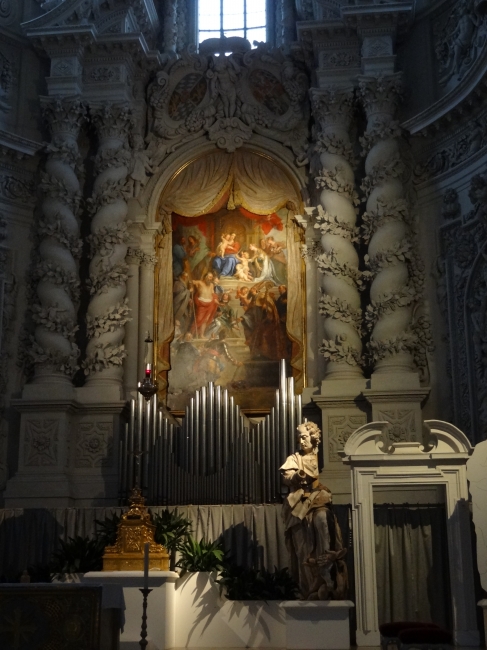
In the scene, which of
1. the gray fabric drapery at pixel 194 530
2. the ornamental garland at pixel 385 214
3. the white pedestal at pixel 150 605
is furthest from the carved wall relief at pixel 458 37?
the white pedestal at pixel 150 605

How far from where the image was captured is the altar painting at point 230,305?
48.2 ft

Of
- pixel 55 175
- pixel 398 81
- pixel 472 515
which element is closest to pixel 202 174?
pixel 55 175

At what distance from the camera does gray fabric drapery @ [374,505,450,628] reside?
412 inches

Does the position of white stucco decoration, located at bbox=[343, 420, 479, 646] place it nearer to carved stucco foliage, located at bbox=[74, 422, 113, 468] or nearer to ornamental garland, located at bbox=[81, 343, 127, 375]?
carved stucco foliage, located at bbox=[74, 422, 113, 468]

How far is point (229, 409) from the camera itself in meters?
13.2

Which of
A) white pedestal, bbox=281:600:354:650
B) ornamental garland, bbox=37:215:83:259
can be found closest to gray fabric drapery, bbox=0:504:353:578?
white pedestal, bbox=281:600:354:650

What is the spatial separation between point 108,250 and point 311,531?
6.18m

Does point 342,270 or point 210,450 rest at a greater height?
point 342,270

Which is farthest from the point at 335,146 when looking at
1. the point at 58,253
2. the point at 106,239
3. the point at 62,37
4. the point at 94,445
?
the point at 94,445

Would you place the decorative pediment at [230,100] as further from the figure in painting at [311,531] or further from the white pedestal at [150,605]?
the white pedestal at [150,605]

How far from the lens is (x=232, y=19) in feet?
56.1

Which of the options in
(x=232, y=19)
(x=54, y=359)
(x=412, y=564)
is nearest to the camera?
(x=412, y=564)

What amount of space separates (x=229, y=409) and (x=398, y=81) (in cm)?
586

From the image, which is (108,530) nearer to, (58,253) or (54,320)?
(54,320)
